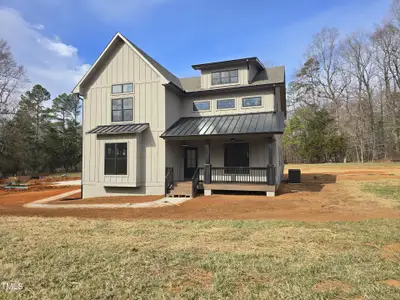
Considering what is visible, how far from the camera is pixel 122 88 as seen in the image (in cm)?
1462

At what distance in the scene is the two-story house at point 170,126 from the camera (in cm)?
1351

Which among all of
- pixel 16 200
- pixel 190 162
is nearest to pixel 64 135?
pixel 16 200

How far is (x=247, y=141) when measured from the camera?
1451cm

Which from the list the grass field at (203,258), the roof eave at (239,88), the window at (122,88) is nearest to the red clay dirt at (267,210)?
the grass field at (203,258)

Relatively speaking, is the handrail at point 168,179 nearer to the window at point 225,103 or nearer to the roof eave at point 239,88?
the window at point 225,103

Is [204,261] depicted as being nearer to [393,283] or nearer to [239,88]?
[393,283]

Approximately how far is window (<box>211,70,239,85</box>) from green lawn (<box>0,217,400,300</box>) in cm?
1066

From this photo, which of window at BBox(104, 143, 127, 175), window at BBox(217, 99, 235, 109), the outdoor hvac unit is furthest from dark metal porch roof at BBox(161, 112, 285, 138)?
the outdoor hvac unit

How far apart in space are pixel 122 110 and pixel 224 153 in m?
6.52

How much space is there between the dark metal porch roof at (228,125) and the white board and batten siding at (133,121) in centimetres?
120

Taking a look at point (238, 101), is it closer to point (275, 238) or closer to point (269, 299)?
point (275, 238)

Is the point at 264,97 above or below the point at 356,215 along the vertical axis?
above

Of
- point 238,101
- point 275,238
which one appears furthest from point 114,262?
point 238,101

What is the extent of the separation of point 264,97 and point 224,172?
491 cm
